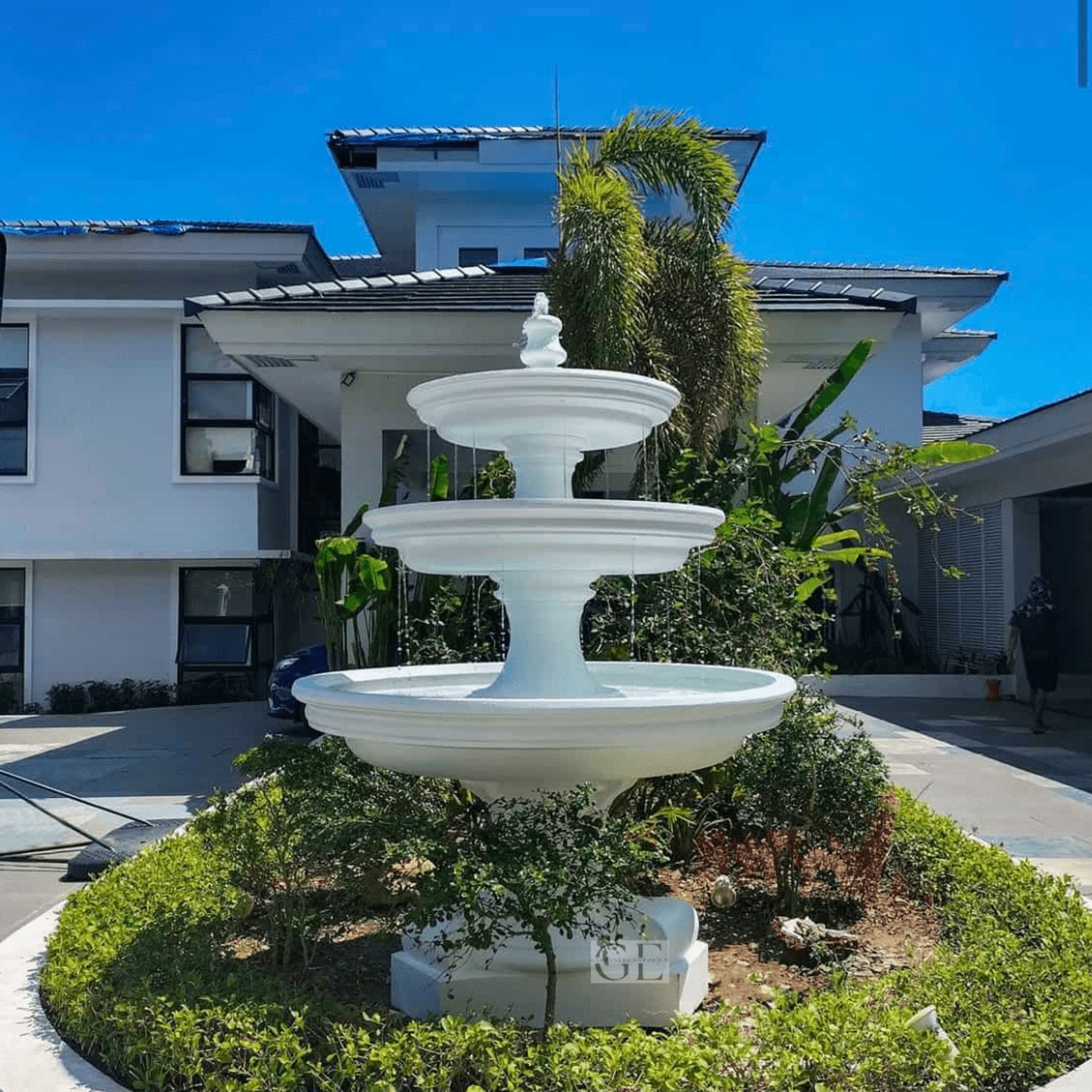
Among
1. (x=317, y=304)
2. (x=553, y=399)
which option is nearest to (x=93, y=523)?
(x=317, y=304)

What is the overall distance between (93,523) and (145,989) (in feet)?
49.1

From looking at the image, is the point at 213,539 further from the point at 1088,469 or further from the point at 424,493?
the point at 1088,469

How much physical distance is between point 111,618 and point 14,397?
12.8ft

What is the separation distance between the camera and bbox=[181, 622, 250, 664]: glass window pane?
60.5 feet

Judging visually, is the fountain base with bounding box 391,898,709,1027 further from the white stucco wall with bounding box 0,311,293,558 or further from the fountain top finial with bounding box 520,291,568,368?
the white stucco wall with bounding box 0,311,293,558

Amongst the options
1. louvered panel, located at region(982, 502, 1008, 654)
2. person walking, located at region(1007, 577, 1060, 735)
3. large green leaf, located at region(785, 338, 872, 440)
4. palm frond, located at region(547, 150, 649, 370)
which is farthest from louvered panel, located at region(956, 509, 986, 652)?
palm frond, located at region(547, 150, 649, 370)

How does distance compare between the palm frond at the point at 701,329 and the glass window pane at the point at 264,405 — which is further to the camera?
the glass window pane at the point at 264,405

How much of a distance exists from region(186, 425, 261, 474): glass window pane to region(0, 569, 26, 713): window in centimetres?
355

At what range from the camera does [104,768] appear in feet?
39.0

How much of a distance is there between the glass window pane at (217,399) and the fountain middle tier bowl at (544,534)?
46.1 feet

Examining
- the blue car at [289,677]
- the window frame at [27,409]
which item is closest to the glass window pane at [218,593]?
the window frame at [27,409]

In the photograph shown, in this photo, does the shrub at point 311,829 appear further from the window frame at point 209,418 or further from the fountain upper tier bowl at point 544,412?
the window frame at point 209,418

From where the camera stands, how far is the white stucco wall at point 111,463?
701 inches

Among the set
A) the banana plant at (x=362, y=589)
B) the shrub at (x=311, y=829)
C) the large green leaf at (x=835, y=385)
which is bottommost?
the shrub at (x=311, y=829)
